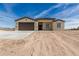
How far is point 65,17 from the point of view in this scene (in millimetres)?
5344

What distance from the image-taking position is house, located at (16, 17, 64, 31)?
→ 529 centimetres

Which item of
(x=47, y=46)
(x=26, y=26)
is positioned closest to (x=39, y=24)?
(x=26, y=26)

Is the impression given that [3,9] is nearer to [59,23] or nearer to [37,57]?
[59,23]

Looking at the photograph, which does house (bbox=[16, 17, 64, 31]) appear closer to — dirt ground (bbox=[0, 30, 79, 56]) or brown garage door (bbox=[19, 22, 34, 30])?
brown garage door (bbox=[19, 22, 34, 30])

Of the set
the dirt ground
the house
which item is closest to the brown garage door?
the house

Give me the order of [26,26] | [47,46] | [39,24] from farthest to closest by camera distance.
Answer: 1. [26,26]
2. [39,24]
3. [47,46]

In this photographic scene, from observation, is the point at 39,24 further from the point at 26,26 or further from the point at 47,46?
the point at 47,46

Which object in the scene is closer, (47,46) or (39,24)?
(47,46)

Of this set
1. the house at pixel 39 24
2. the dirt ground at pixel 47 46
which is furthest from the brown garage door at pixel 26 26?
the dirt ground at pixel 47 46

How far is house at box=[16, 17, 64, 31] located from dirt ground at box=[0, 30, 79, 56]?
158mm

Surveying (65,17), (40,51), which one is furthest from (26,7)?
(40,51)

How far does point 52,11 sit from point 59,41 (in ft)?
3.05

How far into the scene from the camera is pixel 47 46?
4539 millimetres

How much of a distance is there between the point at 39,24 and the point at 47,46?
1.21 metres
